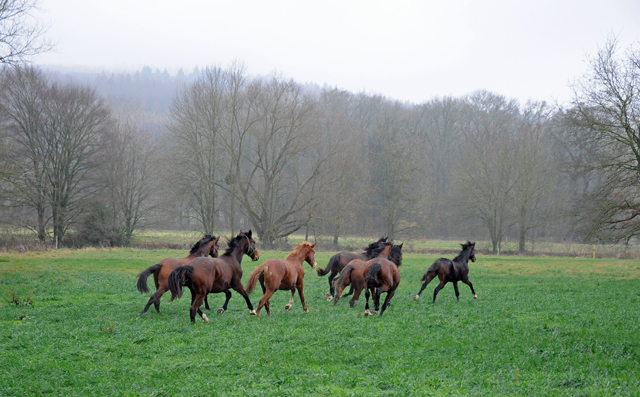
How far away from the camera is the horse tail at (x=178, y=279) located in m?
10.1

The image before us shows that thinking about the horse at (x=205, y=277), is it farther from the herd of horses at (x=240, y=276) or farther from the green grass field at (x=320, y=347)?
the green grass field at (x=320, y=347)

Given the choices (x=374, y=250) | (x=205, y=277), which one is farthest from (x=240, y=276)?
(x=374, y=250)

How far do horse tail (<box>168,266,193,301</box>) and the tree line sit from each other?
68.9 feet

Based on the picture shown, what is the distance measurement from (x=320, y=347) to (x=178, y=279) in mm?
3670

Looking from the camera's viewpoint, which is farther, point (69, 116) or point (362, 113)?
point (362, 113)

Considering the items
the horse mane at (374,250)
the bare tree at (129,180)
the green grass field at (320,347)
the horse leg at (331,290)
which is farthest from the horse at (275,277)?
the bare tree at (129,180)

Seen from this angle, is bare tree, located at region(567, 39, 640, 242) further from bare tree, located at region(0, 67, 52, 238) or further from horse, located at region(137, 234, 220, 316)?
bare tree, located at region(0, 67, 52, 238)

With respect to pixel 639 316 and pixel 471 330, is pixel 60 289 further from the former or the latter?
pixel 639 316

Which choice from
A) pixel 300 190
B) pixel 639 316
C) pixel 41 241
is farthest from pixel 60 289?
pixel 300 190

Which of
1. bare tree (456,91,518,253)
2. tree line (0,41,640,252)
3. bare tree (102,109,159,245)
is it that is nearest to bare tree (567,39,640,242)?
tree line (0,41,640,252)

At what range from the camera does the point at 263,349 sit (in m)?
8.16

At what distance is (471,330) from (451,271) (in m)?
4.57

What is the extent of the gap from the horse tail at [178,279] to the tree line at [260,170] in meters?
21.0

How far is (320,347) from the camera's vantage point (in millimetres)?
8375
